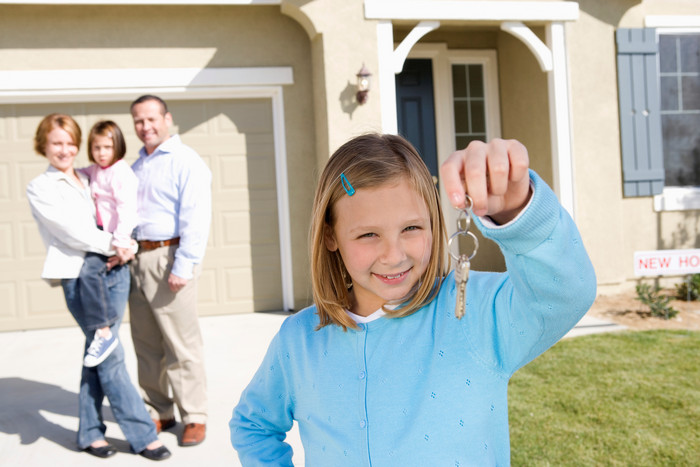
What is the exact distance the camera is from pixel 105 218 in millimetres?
3443

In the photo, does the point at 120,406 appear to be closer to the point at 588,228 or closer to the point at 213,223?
the point at 213,223

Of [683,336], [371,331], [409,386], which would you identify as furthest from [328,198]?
[683,336]

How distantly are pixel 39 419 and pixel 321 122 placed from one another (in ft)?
12.7

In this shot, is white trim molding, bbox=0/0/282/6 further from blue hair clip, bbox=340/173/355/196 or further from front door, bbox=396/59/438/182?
blue hair clip, bbox=340/173/355/196

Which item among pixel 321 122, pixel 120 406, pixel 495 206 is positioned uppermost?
pixel 321 122

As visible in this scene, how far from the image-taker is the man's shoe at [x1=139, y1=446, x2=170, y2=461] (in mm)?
3295

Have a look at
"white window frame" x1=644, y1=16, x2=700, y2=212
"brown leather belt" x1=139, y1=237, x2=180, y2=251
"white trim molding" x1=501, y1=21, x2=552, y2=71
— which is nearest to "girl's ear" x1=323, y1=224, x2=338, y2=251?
"brown leather belt" x1=139, y1=237, x2=180, y2=251

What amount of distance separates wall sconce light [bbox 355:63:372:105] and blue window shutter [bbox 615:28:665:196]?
2870 millimetres

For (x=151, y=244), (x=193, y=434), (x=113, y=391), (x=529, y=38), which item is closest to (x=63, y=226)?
(x=151, y=244)

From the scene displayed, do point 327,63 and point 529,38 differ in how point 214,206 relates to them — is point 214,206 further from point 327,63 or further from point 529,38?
Result: point 529,38

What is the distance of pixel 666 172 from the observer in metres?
7.36

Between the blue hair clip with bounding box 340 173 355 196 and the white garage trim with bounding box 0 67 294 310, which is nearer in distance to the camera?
the blue hair clip with bounding box 340 173 355 196

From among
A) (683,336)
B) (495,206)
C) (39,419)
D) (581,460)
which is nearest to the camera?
(495,206)

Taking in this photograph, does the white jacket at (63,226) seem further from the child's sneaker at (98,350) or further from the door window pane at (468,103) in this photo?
the door window pane at (468,103)
